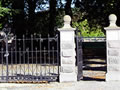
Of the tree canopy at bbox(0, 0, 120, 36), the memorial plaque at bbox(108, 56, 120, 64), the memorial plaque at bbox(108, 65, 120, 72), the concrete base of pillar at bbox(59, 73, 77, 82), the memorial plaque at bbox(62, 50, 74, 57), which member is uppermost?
the tree canopy at bbox(0, 0, 120, 36)

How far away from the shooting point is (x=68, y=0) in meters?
28.7

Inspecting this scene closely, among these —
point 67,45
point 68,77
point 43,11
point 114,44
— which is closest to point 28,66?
point 68,77

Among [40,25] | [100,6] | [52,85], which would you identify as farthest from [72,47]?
[40,25]

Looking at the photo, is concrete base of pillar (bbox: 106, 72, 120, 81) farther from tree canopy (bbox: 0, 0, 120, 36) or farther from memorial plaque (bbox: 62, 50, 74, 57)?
tree canopy (bbox: 0, 0, 120, 36)

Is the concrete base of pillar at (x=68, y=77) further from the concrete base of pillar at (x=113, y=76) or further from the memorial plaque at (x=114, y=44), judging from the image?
the memorial plaque at (x=114, y=44)

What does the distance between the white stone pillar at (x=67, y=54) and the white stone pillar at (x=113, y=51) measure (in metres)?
1.47

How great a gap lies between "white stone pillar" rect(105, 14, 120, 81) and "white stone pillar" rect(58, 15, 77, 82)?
1.47m

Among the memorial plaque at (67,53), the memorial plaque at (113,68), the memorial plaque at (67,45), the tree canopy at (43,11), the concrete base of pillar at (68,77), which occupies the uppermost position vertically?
the tree canopy at (43,11)

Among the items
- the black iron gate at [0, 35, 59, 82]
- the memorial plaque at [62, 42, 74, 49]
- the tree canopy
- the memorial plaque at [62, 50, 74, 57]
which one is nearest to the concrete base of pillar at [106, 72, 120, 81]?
the memorial plaque at [62, 50, 74, 57]

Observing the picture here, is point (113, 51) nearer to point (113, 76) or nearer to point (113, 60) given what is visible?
point (113, 60)

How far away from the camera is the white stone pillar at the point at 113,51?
11.7m

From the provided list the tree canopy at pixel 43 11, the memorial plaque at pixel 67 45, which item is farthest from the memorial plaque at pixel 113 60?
the tree canopy at pixel 43 11

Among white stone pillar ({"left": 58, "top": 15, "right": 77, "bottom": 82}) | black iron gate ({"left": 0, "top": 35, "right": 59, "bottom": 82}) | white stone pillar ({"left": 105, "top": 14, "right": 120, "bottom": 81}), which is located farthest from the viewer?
black iron gate ({"left": 0, "top": 35, "right": 59, "bottom": 82})

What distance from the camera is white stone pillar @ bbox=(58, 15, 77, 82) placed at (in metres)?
11.9
